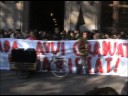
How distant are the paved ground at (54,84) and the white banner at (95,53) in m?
0.48

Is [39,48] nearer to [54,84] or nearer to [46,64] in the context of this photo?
[46,64]

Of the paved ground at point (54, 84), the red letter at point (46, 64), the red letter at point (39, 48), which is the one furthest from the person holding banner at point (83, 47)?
the red letter at point (39, 48)

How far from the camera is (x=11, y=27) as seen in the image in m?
23.6

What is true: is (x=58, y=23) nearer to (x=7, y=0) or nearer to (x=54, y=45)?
(x=7, y=0)

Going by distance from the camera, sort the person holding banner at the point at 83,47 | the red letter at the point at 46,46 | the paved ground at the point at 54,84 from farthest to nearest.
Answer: the red letter at the point at 46,46 → the person holding banner at the point at 83,47 → the paved ground at the point at 54,84

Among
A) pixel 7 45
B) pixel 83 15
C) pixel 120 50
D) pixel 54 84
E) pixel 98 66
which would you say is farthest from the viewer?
pixel 83 15

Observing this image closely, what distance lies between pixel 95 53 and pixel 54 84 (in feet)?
8.97

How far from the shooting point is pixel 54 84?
1308 cm

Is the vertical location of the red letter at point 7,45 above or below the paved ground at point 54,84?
above

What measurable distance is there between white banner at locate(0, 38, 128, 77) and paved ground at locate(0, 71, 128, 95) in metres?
0.48

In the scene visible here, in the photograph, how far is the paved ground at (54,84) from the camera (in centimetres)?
1180

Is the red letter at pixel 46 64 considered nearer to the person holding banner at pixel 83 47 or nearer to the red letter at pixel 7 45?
the person holding banner at pixel 83 47

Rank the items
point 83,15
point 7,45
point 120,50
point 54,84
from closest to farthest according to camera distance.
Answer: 1. point 54,84
2. point 120,50
3. point 7,45
4. point 83,15

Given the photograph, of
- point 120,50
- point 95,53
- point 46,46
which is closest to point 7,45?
point 46,46
